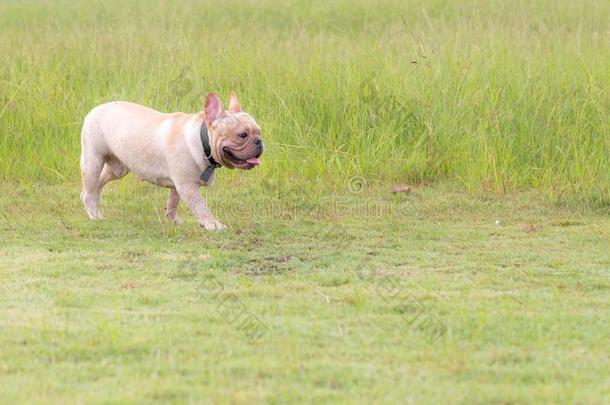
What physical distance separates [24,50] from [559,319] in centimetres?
818

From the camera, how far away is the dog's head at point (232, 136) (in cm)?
733

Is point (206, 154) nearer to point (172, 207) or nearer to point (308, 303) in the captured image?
point (172, 207)

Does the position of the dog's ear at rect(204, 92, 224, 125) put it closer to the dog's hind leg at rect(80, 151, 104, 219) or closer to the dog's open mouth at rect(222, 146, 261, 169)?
the dog's open mouth at rect(222, 146, 261, 169)

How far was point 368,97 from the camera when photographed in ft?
34.1

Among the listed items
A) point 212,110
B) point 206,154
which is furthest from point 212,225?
point 212,110

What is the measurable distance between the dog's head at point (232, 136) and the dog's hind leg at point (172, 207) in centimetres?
80

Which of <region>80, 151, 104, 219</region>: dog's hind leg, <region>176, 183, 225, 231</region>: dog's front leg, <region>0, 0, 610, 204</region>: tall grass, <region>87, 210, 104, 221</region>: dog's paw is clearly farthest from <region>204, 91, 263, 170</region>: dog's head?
<region>0, 0, 610, 204</region>: tall grass

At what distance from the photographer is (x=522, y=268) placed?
6605mm

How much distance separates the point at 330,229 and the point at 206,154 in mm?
1085

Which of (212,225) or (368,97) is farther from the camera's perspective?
(368,97)

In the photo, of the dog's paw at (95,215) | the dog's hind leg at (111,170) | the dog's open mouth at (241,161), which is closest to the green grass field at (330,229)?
the dog's paw at (95,215)

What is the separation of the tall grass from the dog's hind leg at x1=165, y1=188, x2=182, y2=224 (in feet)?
5.78

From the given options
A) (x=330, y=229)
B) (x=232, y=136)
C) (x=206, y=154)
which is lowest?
(x=330, y=229)

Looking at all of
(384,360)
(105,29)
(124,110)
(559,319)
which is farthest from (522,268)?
(105,29)
